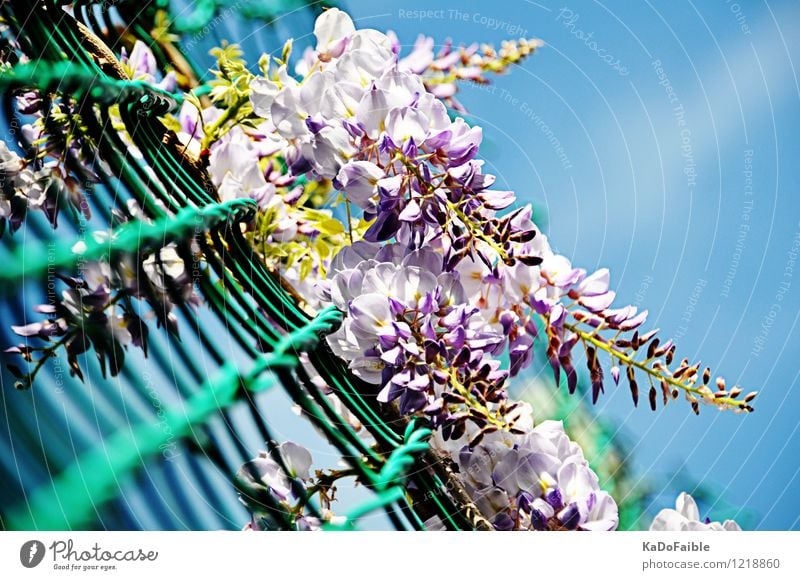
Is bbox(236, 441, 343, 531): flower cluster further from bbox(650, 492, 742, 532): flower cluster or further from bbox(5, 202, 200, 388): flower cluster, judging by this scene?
bbox(650, 492, 742, 532): flower cluster

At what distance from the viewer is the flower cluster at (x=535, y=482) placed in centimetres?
36

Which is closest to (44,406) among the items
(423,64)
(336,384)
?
(336,384)

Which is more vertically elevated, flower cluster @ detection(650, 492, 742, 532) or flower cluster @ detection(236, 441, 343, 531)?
flower cluster @ detection(650, 492, 742, 532)

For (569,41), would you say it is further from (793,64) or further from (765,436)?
(765,436)

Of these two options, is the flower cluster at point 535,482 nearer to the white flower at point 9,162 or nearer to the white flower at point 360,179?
the white flower at point 360,179

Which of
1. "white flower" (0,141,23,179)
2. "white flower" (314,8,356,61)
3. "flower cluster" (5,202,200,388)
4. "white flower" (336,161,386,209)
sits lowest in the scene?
"flower cluster" (5,202,200,388)
